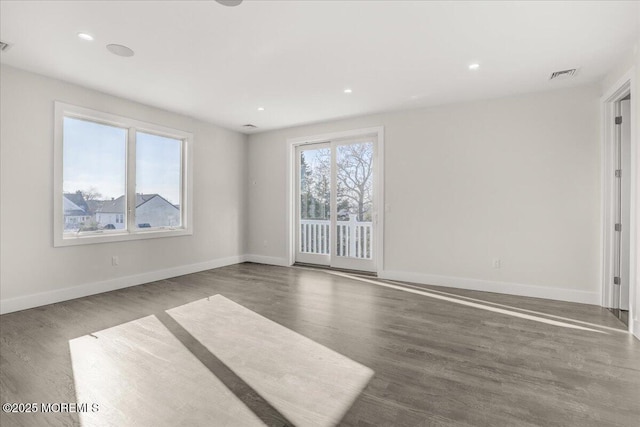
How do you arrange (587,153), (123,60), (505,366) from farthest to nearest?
(587,153)
(123,60)
(505,366)

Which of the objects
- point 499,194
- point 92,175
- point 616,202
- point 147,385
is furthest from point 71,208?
point 616,202

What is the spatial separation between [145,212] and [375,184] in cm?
375

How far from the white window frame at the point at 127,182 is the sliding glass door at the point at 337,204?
81.0 inches

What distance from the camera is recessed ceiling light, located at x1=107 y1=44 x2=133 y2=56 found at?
9.67ft

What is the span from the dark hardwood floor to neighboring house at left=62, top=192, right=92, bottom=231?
982 mm

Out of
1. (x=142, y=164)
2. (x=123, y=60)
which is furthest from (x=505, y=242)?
(x=142, y=164)

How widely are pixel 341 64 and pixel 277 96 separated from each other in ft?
4.21

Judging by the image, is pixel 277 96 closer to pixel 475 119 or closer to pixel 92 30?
pixel 92 30

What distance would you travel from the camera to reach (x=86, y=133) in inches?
162

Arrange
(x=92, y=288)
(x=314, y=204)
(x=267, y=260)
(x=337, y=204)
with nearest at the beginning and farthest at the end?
(x=92, y=288)
(x=337, y=204)
(x=314, y=204)
(x=267, y=260)

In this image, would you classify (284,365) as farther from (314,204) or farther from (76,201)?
(314,204)

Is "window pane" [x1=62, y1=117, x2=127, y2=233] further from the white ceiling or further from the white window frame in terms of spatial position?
the white ceiling

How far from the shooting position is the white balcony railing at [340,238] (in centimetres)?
552

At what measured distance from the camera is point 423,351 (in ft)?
8.22
